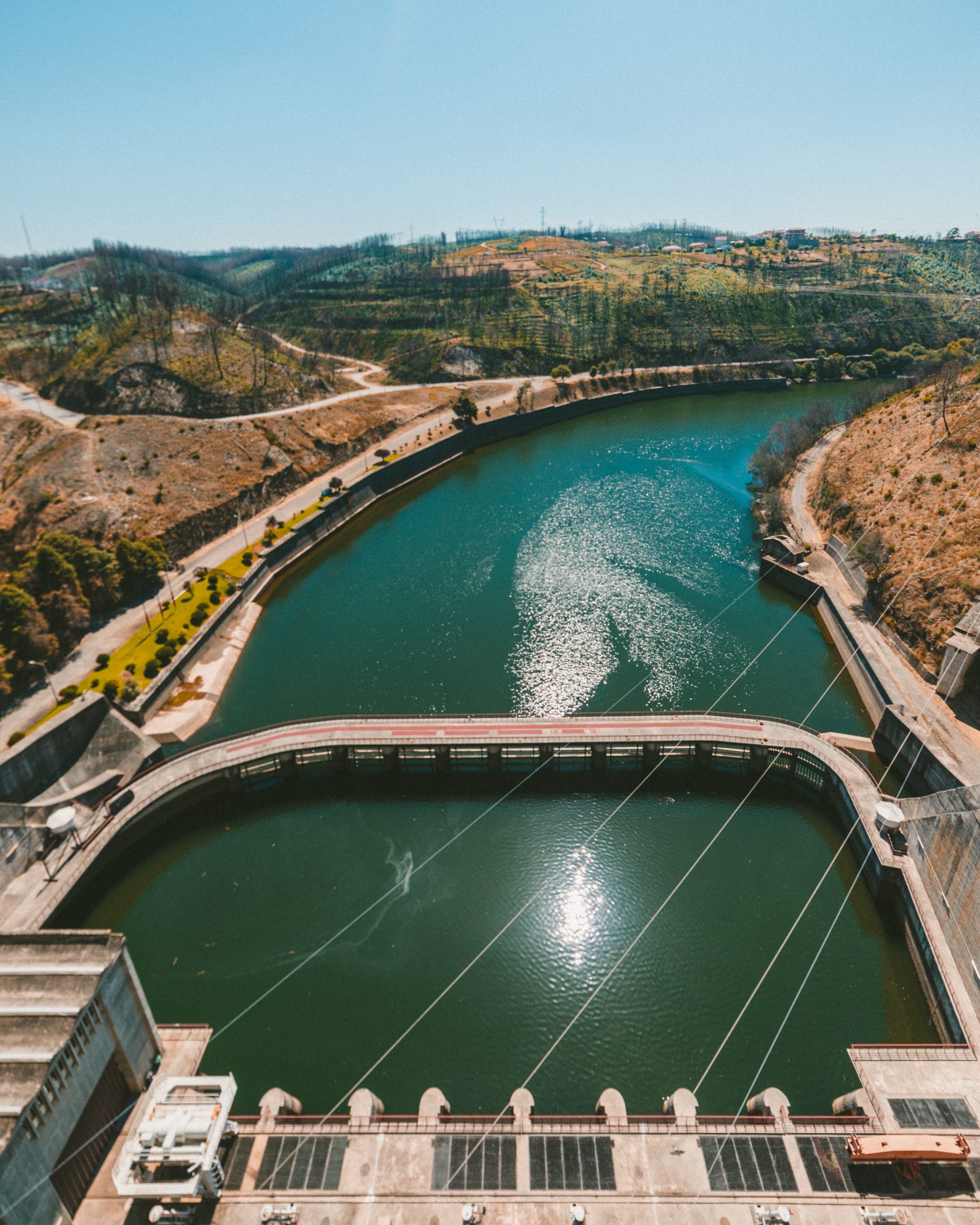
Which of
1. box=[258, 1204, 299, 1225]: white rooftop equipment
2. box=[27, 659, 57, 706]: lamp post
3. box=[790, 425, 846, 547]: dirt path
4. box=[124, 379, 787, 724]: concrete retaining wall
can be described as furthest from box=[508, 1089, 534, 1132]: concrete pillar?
box=[790, 425, 846, 547]: dirt path

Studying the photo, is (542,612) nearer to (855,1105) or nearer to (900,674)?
(900,674)

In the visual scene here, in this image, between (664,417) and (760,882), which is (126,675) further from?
(664,417)

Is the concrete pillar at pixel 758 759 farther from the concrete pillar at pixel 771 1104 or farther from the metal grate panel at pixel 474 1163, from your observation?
the metal grate panel at pixel 474 1163

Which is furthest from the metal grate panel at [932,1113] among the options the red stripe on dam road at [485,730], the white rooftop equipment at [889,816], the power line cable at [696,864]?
the red stripe on dam road at [485,730]

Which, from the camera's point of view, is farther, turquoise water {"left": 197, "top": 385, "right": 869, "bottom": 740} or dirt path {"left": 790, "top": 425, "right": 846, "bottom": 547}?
dirt path {"left": 790, "top": 425, "right": 846, "bottom": 547}

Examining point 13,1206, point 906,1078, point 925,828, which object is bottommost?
point 906,1078

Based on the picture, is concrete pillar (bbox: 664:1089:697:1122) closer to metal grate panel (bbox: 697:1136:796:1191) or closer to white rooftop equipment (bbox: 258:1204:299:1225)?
metal grate panel (bbox: 697:1136:796:1191)

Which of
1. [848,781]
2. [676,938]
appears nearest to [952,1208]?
[676,938]
